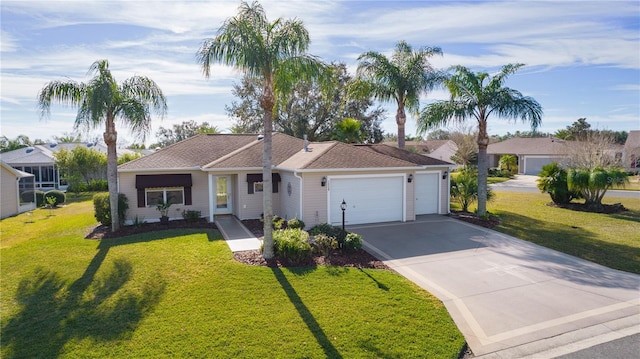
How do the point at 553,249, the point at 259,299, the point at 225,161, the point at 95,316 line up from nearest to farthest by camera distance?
the point at 95,316
the point at 259,299
the point at 553,249
the point at 225,161

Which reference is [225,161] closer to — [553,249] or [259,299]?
[259,299]

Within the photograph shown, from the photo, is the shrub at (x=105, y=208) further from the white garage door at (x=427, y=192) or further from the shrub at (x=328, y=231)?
the white garage door at (x=427, y=192)

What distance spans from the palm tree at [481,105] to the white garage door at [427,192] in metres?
2.12

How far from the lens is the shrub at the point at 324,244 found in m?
11.2

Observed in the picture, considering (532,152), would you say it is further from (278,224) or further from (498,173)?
(278,224)

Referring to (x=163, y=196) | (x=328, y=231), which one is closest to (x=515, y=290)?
(x=328, y=231)

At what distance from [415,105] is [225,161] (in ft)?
39.7

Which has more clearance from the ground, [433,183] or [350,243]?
[433,183]

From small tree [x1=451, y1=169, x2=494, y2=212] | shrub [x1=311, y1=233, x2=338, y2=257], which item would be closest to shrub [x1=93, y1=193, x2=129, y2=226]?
shrub [x1=311, y1=233, x2=338, y2=257]

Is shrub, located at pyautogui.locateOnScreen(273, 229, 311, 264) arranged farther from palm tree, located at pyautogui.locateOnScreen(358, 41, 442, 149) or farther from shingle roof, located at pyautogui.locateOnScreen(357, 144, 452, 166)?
palm tree, located at pyautogui.locateOnScreen(358, 41, 442, 149)

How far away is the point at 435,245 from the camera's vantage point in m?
12.6

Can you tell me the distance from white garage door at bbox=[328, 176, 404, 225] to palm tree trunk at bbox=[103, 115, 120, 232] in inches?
361

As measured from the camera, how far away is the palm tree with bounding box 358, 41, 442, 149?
2059cm

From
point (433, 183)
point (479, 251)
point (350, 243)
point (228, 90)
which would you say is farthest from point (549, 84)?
point (228, 90)
